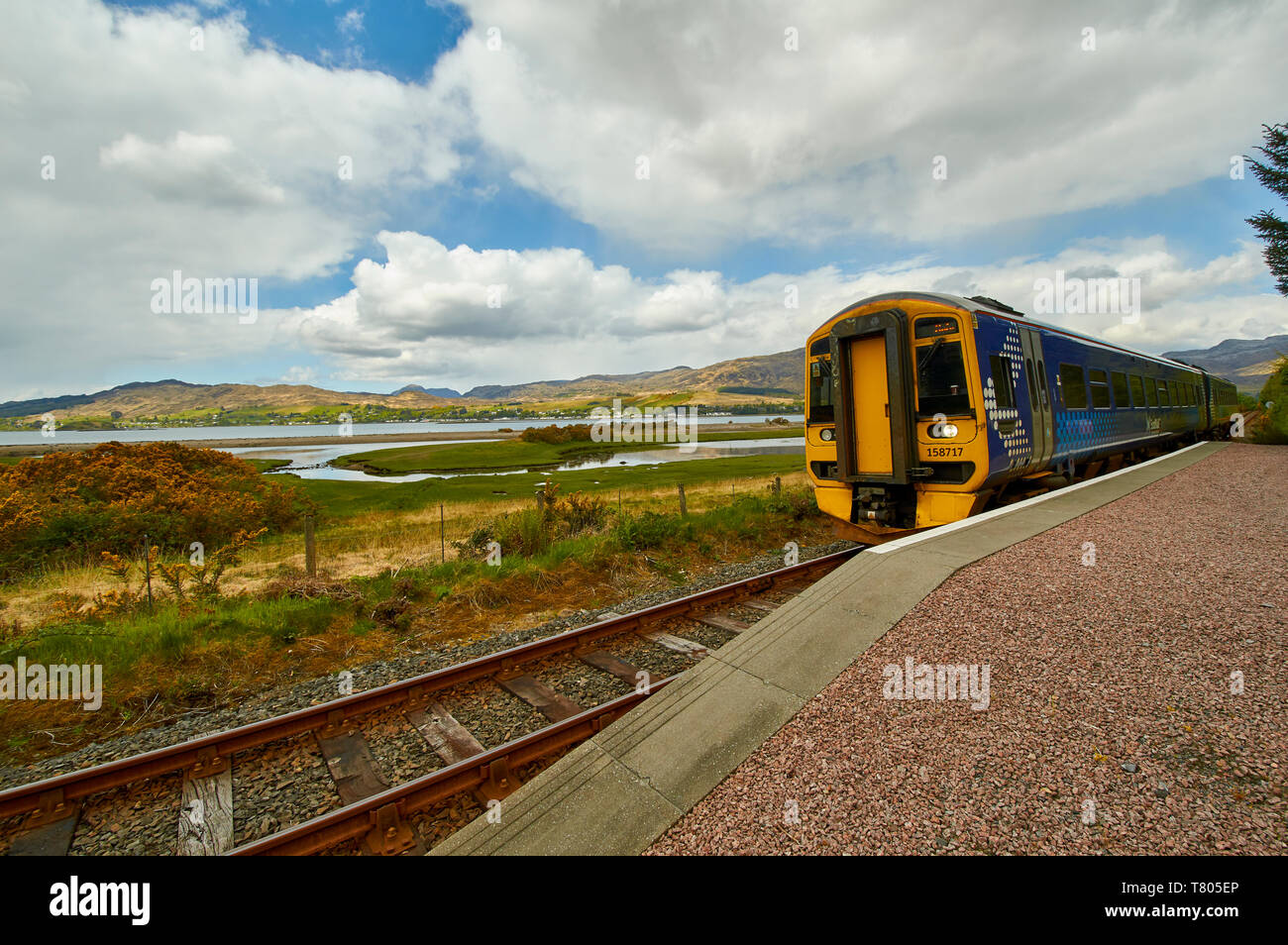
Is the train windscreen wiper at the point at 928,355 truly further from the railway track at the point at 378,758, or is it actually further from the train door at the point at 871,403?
the railway track at the point at 378,758

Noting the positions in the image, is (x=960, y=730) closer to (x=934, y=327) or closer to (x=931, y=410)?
(x=931, y=410)

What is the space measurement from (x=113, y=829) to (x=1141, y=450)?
84.0 feet

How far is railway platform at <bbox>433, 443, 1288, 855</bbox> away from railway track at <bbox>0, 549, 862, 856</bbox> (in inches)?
37.8

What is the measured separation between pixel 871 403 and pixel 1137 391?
40.3 ft

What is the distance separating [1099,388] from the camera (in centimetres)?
1260

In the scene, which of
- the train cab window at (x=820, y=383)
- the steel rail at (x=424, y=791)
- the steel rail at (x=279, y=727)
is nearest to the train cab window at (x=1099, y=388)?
the train cab window at (x=820, y=383)

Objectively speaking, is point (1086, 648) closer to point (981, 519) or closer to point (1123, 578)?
point (1123, 578)

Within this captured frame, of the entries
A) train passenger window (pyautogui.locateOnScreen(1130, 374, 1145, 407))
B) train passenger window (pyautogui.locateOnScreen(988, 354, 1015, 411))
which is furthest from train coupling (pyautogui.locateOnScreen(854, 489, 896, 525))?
train passenger window (pyautogui.locateOnScreen(1130, 374, 1145, 407))

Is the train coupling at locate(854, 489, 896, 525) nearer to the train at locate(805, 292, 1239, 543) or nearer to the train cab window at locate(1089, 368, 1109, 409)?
the train at locate(805, 292, 1239, 543)

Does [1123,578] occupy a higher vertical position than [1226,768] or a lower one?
higher

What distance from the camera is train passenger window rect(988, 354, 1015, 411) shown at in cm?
845

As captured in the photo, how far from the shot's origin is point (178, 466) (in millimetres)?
20219
